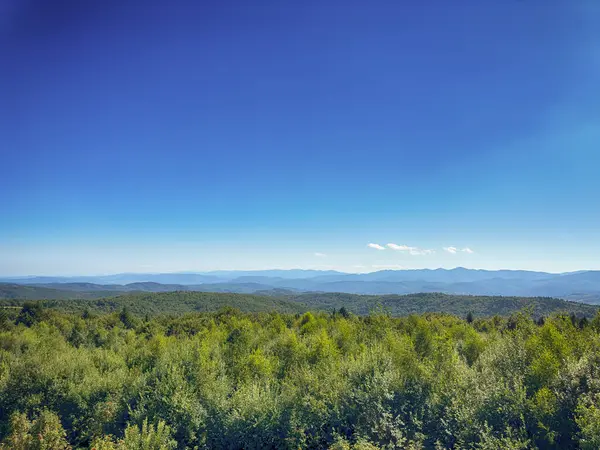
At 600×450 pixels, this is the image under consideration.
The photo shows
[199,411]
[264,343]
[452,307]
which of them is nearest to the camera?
[199,411]

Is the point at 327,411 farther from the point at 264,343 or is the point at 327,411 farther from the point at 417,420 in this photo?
the point at 264,343

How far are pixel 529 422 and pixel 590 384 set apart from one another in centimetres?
423

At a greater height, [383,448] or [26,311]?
[383,448]

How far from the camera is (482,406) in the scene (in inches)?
694

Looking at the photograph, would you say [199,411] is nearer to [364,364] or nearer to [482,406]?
[364,364]

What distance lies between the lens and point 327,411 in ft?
68.1

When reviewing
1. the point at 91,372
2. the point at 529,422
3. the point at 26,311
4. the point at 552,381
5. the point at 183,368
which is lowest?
the point at 26,311

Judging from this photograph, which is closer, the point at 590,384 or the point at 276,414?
the point at 590,384

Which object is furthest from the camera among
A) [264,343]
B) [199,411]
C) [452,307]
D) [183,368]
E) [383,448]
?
[452,307]

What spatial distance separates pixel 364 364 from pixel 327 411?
484 centimetres

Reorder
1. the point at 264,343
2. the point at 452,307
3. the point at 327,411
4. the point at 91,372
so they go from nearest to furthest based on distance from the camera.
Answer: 1. the point at 327,411
2. the point at 91,372
3. the point at 264,343
4. the point at 452,307

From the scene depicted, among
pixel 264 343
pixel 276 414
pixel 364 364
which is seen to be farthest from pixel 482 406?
pixel 264 343

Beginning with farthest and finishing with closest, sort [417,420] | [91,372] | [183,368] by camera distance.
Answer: [91,372] < [183,368] < [417,420]

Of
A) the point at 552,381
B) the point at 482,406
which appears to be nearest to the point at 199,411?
the point at 482,406
